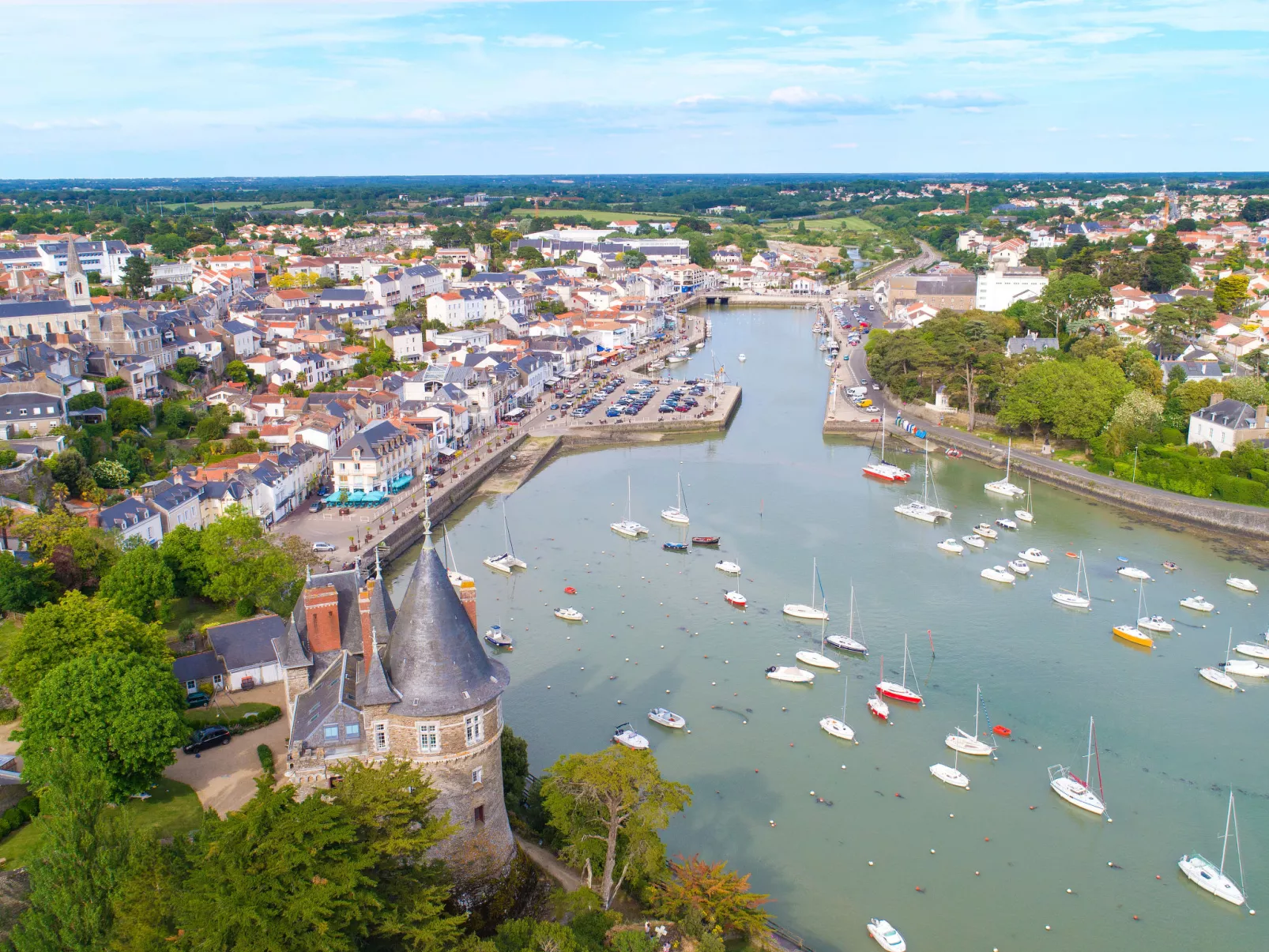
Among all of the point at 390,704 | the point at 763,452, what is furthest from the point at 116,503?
the point at 763,452

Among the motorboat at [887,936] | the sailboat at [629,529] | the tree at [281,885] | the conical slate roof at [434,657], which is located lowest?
the motorboat at [887,936]

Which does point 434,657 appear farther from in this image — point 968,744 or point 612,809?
point 968,744

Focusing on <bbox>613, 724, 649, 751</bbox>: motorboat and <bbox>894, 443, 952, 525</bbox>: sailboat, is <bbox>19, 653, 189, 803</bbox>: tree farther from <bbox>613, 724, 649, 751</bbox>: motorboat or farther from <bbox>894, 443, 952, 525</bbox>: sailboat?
<bbox>894, 443, 952, 525</bbox>: sailboat

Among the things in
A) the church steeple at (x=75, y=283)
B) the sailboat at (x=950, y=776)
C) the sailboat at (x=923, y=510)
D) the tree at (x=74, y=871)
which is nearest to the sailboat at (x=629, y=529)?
the sailboat at (x=923, y=510)

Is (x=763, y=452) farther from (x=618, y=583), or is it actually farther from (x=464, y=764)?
(x=464, y=764)

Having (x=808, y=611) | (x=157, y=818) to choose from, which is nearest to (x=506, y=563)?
(x=808, y=611)

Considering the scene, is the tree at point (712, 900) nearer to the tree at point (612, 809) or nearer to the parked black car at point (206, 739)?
the tree at point (612, 809)
